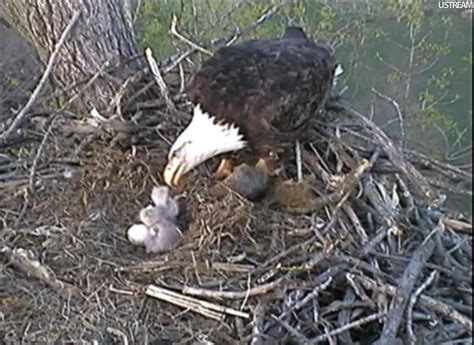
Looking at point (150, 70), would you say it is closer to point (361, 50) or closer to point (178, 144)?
point (178, 144)

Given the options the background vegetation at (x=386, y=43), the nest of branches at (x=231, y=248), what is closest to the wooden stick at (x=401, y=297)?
the nest of branches at (x=231, y=248)

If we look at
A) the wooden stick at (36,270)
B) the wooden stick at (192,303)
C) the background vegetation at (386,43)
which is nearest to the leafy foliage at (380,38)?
the background vegetation at (386,43)

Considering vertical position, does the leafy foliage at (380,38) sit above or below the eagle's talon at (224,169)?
below

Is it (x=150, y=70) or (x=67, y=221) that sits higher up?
(x=150, y=70)

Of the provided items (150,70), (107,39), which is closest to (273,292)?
(150,70)

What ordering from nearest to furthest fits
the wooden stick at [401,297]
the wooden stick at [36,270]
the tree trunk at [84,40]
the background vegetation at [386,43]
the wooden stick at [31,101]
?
the wooden stick at [401,297] < the wooden stick at [36,270] < the wooden stick at [31,101] < the tree trunk at [84,40] < the background vegetation at [386,43]

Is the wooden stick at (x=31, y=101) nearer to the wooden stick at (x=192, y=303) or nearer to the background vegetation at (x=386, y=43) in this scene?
the wooden stick at (x=192, y=303)

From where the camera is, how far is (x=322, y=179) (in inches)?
67.6

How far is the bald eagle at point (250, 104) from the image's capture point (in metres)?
1.75

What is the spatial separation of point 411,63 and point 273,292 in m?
2.36

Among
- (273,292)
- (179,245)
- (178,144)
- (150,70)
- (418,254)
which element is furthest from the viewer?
(150,70)

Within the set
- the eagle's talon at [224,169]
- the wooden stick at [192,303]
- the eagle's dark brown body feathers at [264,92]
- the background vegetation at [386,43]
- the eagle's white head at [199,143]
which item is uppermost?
the eagle's dark brown body feathers at [264,92]

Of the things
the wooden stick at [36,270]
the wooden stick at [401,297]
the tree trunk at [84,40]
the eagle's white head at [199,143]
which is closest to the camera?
the wooden stick at [401,297]

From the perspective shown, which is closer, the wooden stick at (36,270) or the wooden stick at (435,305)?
the wooden stick at (435,305)
